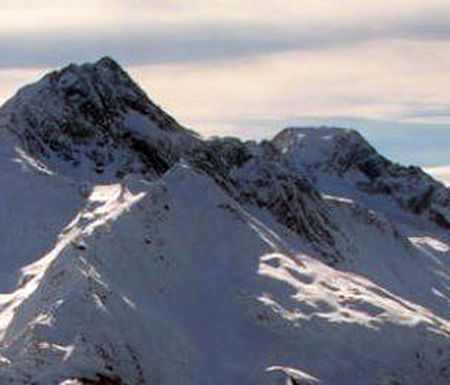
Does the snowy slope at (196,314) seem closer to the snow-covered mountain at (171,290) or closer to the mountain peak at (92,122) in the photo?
the snow-covered mountain at (171,290)

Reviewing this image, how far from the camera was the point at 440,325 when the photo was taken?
77.9m

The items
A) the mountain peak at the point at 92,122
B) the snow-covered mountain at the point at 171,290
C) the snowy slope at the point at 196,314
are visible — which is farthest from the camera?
the mountain peak at the point at 92,122

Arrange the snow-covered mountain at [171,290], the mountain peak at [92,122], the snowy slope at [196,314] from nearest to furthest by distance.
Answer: the snowy slope at [196,314] → the snow-covered mountain at [171,290] → the mountain peak at [92,122]

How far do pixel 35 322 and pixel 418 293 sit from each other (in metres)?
58.9

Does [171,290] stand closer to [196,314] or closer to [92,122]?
[196,314]

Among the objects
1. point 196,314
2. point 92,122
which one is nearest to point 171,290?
point 196,314

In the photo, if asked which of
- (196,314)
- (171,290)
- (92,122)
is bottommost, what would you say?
(196,314)

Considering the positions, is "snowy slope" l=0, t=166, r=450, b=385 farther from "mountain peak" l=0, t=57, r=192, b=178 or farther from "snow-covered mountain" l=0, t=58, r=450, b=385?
"mountain peak" l=0, t=57, r=192, b=178

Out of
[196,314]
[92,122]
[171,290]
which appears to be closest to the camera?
[196,314]

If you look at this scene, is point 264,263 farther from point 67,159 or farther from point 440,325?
point 67,159

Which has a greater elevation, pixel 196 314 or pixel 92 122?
pixel 92 122

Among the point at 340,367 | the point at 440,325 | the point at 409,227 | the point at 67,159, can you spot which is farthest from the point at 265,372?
the point at 409,227

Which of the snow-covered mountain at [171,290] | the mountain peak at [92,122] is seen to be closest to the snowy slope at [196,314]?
the snow-covered mountain at [171,290]

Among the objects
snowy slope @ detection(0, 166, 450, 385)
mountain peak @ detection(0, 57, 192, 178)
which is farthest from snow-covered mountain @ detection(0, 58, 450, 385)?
mountain peak @ detection(0, 57, 192, 178)
